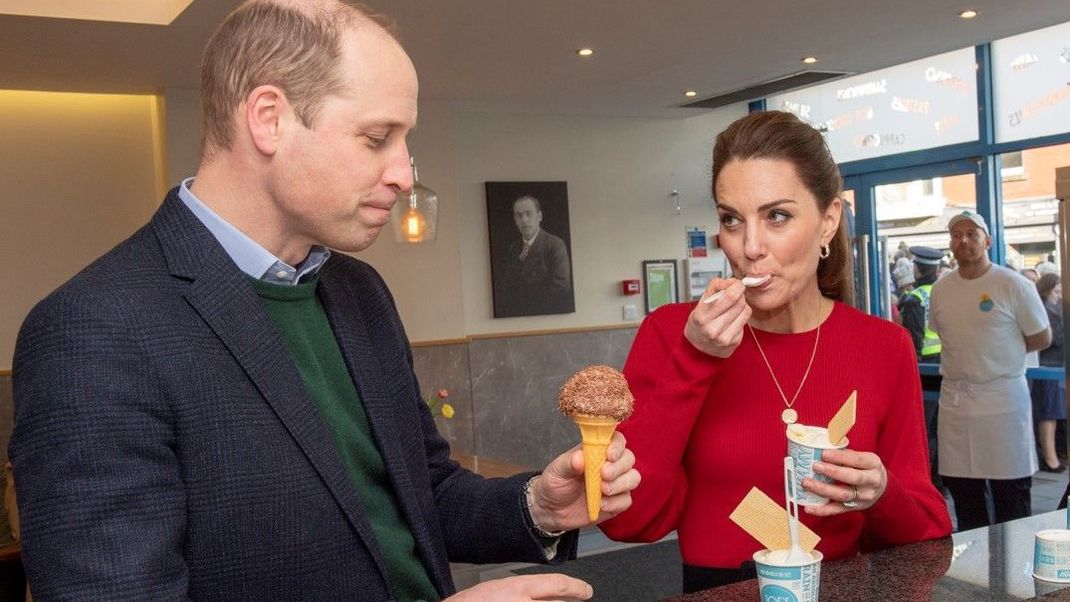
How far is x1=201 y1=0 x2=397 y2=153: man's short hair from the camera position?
132 centimetres

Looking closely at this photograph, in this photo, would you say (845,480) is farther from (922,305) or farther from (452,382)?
(922,305)

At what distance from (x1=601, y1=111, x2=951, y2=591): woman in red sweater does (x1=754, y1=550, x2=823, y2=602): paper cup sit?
1.32ft

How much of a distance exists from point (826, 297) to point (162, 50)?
4.50 m

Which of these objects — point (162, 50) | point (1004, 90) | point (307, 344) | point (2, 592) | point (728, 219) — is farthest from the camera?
point (1004, 90)

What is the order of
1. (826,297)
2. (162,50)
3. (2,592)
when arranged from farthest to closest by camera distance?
(162,50) → (2,592) → (826,297)

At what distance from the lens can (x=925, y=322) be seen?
25.0ft

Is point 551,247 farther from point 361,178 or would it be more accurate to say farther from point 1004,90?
point 361,178

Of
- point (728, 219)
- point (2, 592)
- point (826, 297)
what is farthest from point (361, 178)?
point (2, 592)

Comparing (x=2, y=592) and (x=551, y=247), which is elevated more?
(x=551, y=247)

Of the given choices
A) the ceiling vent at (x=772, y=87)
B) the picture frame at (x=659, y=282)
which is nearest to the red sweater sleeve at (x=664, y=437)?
the ceiling vent at (x=772, y=87)

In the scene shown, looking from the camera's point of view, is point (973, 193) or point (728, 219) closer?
point (728, 219)

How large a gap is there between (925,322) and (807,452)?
653 centimetres

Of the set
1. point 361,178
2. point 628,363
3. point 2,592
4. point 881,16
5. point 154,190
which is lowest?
point 2,592

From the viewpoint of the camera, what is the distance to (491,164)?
26.5 ft
